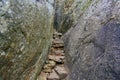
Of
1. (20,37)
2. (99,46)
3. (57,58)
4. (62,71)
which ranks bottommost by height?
(62,71)

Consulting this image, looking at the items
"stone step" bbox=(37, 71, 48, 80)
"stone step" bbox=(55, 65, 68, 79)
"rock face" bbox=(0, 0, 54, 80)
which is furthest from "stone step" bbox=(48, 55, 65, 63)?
"rock face" bbox=(0, 0, 54, 80)

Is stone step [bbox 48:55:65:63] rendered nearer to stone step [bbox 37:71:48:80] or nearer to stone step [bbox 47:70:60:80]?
stone step [bbox 47:70:60:80]

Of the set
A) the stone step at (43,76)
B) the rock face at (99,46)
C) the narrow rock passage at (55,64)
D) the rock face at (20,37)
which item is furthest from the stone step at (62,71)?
the rock face at (20,37)

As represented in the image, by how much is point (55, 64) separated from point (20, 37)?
113 inches

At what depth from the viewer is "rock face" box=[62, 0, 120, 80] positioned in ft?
14.1

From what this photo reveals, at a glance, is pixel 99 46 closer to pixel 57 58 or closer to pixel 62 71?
pixel 62 71

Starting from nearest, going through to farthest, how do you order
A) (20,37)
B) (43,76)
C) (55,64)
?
1. (20,37)
2. (43,76)
3. (55,64)

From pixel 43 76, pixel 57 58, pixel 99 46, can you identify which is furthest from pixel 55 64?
pixel 99 46

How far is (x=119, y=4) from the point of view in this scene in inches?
199

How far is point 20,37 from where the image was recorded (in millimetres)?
4805

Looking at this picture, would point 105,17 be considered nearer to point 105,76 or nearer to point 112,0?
point 112,0

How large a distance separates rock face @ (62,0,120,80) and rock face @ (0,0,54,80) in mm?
1426

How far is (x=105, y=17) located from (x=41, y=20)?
6.72 feet

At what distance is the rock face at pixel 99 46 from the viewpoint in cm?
431
